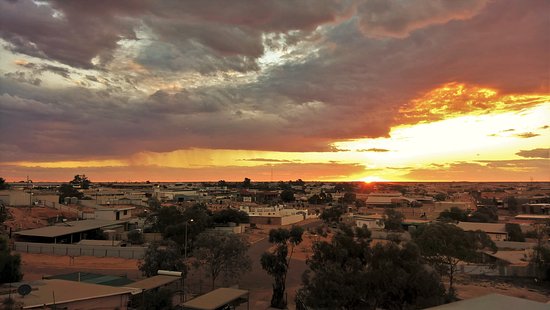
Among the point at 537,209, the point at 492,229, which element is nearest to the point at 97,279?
the point at 492,229

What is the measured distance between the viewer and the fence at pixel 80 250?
4775 cm

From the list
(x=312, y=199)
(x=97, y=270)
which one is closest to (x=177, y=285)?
(x=97, y=270)

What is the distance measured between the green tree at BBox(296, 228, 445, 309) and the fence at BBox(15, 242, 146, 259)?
1182 inches

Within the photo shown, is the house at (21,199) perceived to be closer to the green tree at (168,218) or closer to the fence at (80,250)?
the fence at (80,250)

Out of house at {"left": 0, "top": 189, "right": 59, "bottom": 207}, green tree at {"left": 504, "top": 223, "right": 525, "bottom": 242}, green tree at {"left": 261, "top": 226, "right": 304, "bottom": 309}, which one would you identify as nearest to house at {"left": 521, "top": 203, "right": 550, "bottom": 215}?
green tree at {"left": 504, "top": 223, "right": 525, "bottom": 242}

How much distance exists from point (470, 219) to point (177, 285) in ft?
208

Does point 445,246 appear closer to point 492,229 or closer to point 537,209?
point 492,229

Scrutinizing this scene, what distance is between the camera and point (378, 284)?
22.3 metres

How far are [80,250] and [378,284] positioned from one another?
40.4 metres

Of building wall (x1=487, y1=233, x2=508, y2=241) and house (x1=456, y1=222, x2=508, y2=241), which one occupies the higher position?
house (x1=456, y1=222, x2=508, y2=241)

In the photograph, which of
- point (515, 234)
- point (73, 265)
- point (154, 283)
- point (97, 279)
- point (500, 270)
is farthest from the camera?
point (515, 234)

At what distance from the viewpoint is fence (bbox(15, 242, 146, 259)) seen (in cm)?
4775

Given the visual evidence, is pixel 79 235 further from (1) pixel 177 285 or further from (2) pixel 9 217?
(1) pixel 177 285

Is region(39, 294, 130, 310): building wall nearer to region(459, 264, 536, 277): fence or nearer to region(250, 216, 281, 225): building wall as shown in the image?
region(459, 264, 536, 277): fence
